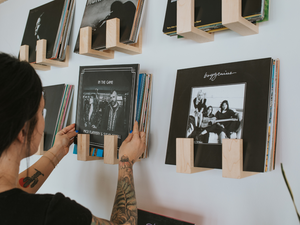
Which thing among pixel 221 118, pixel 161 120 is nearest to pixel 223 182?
pixel 221 118

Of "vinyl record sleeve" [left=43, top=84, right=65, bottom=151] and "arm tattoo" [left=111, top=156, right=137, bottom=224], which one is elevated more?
"vinyl record sleeve" [left=43, top=84, right=65, bottom=151]

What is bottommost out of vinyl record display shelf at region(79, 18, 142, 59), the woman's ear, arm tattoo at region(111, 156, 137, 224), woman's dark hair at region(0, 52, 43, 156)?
arm tattoo at region(111, 156, 137, 224)

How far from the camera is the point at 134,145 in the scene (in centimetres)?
105

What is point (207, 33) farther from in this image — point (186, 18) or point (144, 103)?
point (144, 103)

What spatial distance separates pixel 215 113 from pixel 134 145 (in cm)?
34

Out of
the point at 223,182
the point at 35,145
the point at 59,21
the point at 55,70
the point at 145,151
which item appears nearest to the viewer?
the point at 35,145

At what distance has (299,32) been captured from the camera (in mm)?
816

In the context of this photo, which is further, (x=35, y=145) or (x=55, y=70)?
(x=55, y=70)

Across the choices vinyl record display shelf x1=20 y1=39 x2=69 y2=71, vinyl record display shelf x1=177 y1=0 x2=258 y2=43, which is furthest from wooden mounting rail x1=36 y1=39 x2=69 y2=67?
vinyl record display shelf x1=177 y1=0 x2=258 y2=43

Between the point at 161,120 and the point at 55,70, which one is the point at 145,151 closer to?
the point at 161,120

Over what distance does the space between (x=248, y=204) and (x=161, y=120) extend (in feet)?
1.46

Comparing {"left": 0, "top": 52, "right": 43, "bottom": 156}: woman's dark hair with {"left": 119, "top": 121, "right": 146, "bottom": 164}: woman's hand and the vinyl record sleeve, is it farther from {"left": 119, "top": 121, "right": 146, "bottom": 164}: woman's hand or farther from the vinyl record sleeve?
the vinyl record sleeve

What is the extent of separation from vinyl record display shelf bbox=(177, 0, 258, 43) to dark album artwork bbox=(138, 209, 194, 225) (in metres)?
0.65

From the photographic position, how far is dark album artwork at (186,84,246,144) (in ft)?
2.76
